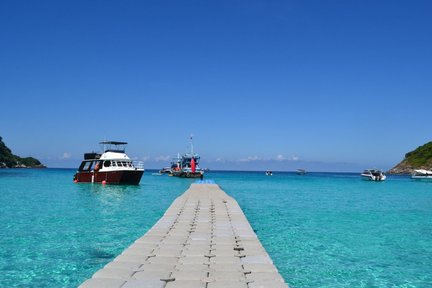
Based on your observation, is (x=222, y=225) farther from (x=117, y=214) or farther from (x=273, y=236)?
(x=117, y=214)

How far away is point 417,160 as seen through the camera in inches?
6855

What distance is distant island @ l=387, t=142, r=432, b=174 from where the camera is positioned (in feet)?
529

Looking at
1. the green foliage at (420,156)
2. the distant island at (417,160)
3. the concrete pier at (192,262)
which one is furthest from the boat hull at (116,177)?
the green foliage at (420,156)

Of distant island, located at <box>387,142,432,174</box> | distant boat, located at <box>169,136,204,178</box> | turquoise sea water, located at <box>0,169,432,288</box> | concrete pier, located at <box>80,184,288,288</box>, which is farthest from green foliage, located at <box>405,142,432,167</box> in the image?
concrete pier, located at <box>80,184,288,288</box>

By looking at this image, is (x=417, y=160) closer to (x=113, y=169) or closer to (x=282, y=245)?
(x=113, y=169)

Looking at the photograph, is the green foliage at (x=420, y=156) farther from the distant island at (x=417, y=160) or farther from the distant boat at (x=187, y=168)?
the distant boat at (x=187, y=168)

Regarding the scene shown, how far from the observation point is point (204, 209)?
21.5 meters

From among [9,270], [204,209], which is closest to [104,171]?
[204,209]

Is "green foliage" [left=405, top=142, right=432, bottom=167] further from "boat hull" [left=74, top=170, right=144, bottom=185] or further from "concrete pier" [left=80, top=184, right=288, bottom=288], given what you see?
"concrete pier" [left=80, top=184, right=288, bottom=288]

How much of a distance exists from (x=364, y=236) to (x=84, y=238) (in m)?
12.2

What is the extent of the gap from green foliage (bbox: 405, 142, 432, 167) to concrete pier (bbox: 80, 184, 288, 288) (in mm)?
164447

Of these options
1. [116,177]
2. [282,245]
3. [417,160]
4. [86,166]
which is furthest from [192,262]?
[417,160]

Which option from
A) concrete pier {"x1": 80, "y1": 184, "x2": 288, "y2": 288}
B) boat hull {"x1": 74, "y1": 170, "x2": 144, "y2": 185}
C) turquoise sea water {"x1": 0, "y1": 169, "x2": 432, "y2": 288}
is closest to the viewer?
concrete pier {"x1": 80, "y1": 184, "x2": 288, "y2": 288}

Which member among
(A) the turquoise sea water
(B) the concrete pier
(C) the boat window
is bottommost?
(A) the turquoise sea water
